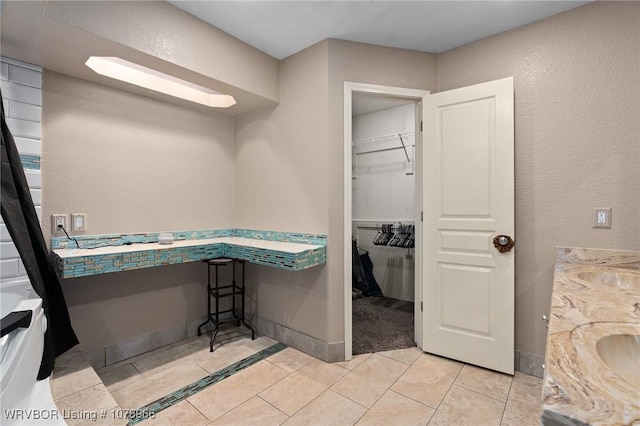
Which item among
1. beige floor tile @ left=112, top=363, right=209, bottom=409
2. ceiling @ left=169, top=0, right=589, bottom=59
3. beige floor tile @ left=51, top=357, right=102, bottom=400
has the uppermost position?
ceiling @ left=169, top=0, right=589, bottom=59

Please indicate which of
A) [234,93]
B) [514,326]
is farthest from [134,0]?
[514,326]

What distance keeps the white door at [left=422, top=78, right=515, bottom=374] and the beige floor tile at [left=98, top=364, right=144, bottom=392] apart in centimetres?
225

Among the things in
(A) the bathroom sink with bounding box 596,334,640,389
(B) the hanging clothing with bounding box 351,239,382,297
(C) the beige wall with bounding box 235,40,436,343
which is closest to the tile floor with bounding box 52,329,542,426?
(C) the beige wall with bounding box 235,40,436,343

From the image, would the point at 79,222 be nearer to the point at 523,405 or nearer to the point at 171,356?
the point at 171,356

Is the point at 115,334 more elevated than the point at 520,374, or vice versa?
the point at 115,334

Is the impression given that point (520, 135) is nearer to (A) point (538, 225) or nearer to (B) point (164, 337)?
(A) point (538, 225)

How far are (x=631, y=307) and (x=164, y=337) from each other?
3.01 meters

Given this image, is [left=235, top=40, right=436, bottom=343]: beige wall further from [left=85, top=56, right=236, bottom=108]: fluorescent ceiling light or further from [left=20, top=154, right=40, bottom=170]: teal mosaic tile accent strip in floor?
[left=20, top=154, right=40, bottom=170]: teal mosaic tile accent strip in floor

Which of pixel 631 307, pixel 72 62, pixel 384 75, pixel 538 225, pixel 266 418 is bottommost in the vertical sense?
pixel 266 418

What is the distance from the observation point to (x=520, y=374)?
84.1 inches

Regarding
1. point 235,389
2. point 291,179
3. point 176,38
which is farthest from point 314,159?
point 235,389

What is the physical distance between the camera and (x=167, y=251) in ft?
7.09

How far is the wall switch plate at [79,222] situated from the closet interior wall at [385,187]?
3.16 metres

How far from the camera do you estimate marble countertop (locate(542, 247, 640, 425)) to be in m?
0.51
